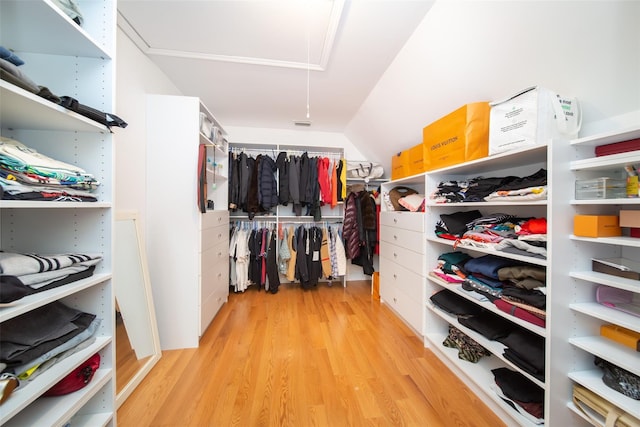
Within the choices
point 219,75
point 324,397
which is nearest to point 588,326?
point 324,397

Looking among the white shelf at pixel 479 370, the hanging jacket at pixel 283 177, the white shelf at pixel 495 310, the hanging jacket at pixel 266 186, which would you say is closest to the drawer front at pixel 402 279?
the white shelf at pixel 495 310

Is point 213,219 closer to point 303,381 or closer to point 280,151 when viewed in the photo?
Answer: point 280,151

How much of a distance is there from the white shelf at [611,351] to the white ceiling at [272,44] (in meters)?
1.92

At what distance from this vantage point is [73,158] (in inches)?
35.7

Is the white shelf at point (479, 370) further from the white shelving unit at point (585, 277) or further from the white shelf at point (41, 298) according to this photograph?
the white shelf at point (41, 298)

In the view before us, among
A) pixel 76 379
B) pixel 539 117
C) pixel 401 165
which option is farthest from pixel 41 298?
pixel 401 165

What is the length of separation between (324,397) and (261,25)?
2.43 metres

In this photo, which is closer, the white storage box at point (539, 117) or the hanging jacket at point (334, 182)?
the white storage box at point (539, 117)

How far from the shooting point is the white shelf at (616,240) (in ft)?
2.40

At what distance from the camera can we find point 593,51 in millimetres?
913

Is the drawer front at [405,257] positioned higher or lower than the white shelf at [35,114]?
lower

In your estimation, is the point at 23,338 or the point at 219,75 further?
the point at 219,75

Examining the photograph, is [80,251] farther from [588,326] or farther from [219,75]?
[588,326]

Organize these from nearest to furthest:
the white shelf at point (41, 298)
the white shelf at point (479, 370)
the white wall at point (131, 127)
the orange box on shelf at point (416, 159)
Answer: the white shelf at point (41, 298) < the white shelf at point (479, 370) < the white wall at point (131, 127) < the orange box on shelf at point (416, 159)
